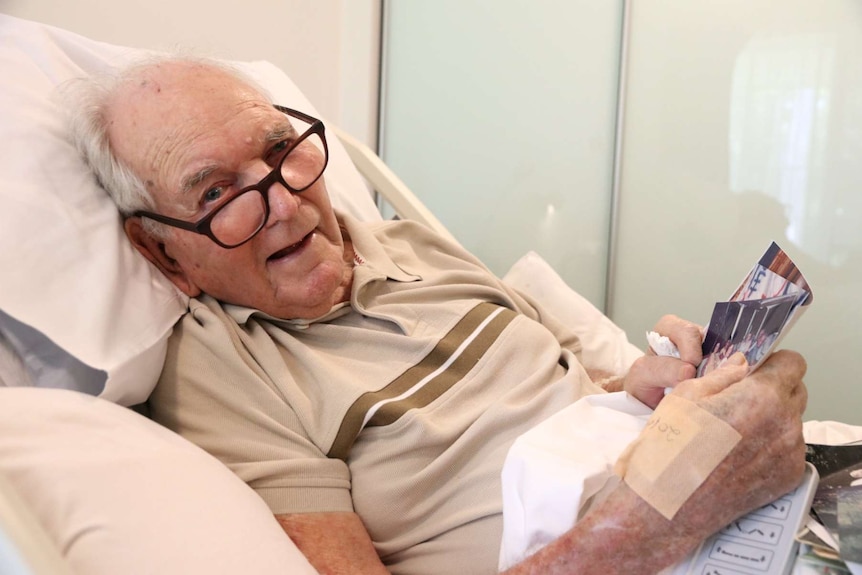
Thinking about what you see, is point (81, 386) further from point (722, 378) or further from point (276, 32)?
point (276, 32)

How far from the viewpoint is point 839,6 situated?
204 cm

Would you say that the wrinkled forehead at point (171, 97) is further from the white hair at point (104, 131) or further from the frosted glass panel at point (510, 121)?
the frosted glass panel at point (510, 121)

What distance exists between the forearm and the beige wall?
89cm

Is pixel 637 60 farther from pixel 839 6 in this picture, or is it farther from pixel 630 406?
pixel 630 406

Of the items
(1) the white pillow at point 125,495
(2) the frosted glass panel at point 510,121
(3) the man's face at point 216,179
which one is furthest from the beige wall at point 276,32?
(1) the white pillow at point 125,495

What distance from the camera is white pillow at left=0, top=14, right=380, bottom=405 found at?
0.83m

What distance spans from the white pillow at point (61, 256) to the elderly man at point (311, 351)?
0.04 meters

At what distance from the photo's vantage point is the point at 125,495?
0.61m

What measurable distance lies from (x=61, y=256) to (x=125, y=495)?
15.0 inches

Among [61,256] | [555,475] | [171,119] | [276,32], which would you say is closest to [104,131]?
[171,119]

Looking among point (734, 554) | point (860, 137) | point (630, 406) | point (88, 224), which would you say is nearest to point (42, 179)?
point (88, 224)

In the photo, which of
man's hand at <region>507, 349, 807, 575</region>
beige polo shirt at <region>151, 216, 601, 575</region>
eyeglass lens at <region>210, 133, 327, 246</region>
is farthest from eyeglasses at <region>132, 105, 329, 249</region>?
man's hand at <region>507, 349, 807, 575</region>

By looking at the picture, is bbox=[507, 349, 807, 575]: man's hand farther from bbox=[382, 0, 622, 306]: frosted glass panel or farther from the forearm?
bbox=[382, 0, 622, 306]: frosted glass panel

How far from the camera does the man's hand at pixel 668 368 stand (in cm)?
82
